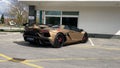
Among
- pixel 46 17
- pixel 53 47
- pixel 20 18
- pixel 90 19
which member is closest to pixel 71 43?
pixel 53 47

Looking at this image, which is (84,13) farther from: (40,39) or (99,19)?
(40,39)

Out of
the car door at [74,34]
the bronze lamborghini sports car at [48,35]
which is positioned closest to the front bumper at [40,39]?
the bronze lamborghini sports car at [48,35]

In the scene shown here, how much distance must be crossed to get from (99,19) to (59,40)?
8.47m

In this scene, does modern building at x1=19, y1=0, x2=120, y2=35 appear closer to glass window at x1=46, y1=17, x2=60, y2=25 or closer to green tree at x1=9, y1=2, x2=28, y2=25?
glass window at x1=46, y1=17, x2=60, y2=25

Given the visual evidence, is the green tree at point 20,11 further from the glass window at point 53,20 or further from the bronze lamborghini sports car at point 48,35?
the bronze lamborghini sports car at point 48,35

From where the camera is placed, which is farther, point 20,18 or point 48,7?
point 20,18

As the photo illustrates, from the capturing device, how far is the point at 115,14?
2155 cm

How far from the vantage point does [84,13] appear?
73.1 ft

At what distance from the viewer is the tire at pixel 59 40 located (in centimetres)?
1398

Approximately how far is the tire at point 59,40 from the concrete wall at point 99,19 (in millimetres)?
7975

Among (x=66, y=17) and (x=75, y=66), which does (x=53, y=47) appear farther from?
(x=66, y=17)

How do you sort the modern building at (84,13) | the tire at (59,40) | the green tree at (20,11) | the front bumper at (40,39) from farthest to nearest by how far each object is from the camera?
the green tree at (20,11) < the modern building at (84,13) < the tire at (59,40) < the front bumper at (40,39)

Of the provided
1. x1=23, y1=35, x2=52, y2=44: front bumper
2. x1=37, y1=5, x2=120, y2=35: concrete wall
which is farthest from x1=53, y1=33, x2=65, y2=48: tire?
x1=37, y1=5, x2=120, y2=35: concrete wall

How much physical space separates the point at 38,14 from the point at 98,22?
5.82 m
